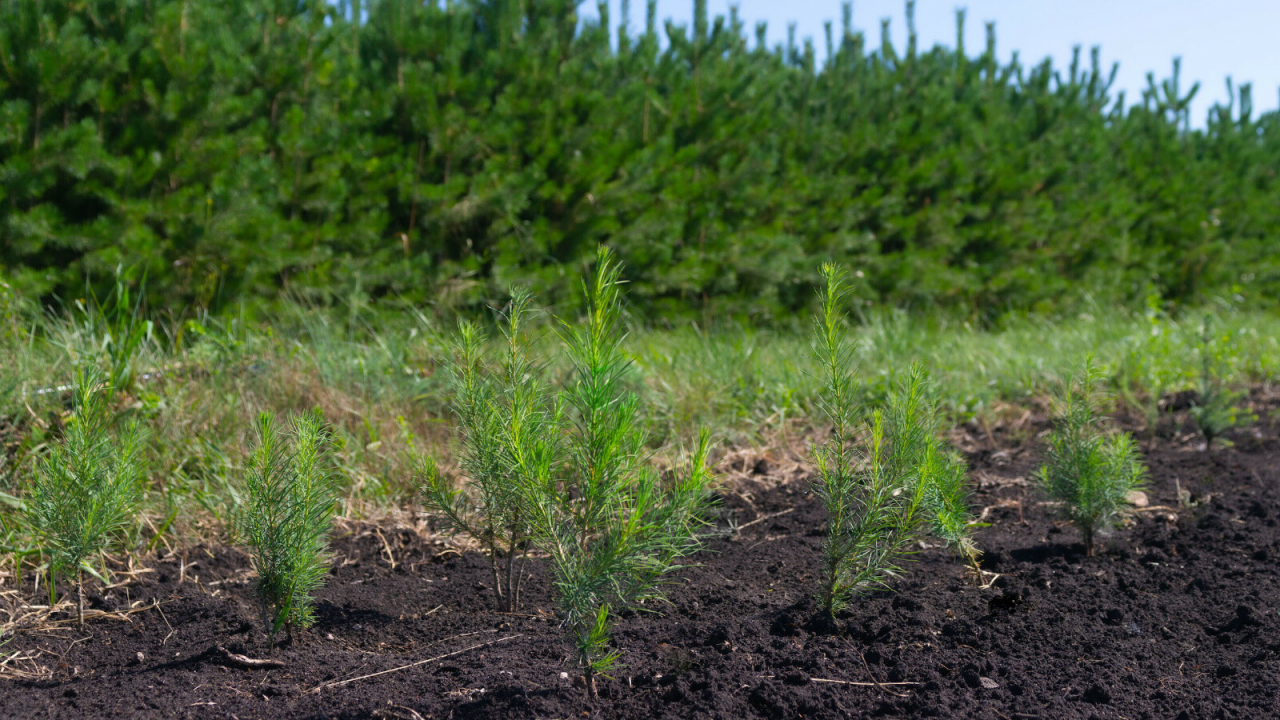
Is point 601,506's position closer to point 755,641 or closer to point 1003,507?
point 755,641

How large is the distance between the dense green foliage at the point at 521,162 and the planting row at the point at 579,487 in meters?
3.22

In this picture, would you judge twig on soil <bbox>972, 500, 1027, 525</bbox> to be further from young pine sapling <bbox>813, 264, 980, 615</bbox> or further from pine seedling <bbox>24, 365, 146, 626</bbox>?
pine seedling <bbox>24, 365, 146, 626</bbox>

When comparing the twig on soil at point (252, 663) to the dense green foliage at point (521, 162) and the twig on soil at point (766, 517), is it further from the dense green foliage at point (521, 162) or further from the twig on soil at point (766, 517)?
the dense green foliage at point (521, 162)

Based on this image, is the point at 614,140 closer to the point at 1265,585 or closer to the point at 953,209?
the point at 953,209

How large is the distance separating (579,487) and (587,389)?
1.08 feet

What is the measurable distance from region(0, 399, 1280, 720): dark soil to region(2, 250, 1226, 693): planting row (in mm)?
101

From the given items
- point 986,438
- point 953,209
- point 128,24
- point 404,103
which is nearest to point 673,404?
point 986,438

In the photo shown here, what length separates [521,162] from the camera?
6551mm

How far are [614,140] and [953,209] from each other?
12.4 ft

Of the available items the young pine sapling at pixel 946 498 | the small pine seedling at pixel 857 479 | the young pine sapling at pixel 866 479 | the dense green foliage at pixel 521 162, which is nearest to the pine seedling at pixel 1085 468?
the young pine sapling at pixel 946 498

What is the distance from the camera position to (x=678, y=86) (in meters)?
7.25

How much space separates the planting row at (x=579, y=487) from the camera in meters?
1.72

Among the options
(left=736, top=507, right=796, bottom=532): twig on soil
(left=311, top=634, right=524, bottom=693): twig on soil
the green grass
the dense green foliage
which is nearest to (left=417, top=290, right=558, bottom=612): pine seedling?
(left=311, top=634, right=524, bottom=693): twig on soil

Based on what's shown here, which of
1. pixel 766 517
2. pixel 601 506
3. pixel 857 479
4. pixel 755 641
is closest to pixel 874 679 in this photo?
pixel 755 641
